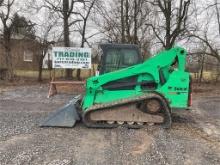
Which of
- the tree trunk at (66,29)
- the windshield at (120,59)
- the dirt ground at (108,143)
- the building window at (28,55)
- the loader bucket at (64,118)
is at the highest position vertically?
the tree trunk at (66,29)

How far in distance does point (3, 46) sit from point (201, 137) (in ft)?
59.6

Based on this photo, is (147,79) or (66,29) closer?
(147,79)

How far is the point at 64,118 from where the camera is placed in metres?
8.02

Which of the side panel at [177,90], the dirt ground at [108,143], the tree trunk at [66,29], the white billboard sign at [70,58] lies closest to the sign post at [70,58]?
the white billboard sign at [70,58]

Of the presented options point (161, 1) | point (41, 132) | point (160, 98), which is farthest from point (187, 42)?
point (41, 132)

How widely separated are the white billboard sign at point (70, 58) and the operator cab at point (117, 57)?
6739mm

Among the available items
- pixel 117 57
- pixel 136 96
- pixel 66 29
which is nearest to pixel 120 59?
pixel 117 57

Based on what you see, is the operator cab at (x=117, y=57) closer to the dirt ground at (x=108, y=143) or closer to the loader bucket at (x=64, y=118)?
the loader bucket at (x=64, y=118)

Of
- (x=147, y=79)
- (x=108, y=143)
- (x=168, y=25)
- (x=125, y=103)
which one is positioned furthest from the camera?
(x=168, y=25)

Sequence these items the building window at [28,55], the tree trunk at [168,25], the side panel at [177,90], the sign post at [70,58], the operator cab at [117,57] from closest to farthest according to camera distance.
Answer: the side panel at [177,90] < the operator cab at [117,57] < the sign post at [70,58] < the tree trunk at [168,25] < the building window at [28,55]

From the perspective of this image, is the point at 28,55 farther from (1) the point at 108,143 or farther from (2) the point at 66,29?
(1) the point at 108,143

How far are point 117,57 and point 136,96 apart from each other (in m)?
1.47

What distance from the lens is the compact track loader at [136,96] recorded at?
799 cm

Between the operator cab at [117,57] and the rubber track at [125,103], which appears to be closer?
the rubber track at [125,103]
